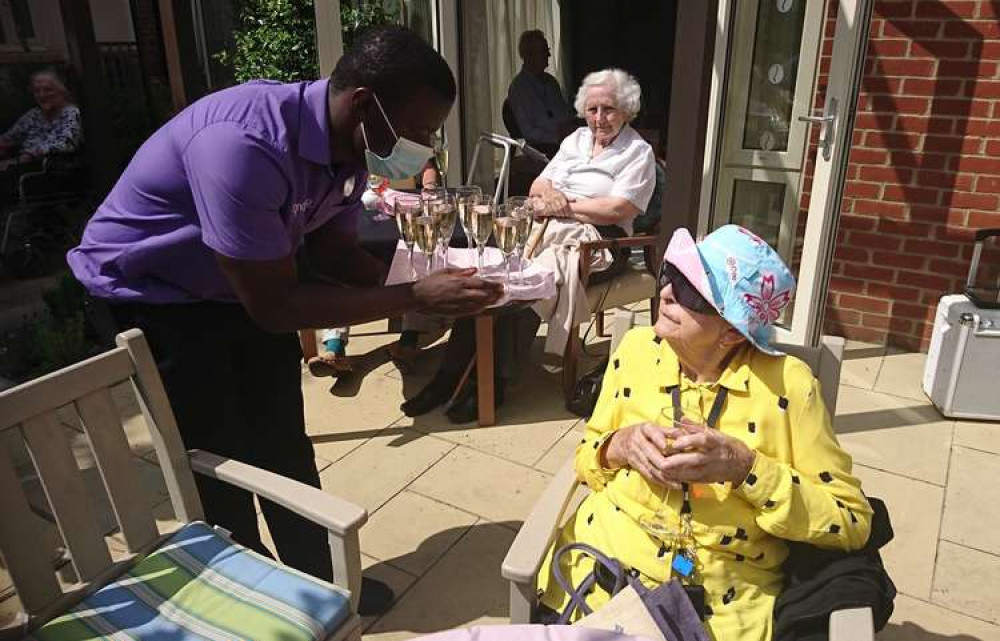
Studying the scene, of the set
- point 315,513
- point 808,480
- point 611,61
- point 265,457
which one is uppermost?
point 611,61

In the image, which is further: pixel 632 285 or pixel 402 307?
pixel 632 285

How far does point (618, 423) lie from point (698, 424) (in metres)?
0.25

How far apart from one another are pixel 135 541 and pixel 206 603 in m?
0.29

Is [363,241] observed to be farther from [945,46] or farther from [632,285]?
[945,46]

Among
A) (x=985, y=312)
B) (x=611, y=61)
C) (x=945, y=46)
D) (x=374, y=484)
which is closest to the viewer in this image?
(x=374, y=484)

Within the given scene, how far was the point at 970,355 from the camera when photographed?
329 centimetres

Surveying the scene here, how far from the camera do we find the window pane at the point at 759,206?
3.95 metres

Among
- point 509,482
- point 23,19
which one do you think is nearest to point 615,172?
point 509,482

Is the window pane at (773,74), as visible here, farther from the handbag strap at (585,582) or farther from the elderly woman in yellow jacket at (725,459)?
the handbag strap at (585,582)

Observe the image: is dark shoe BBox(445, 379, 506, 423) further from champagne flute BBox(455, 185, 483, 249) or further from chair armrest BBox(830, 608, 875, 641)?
chair armrest BBox(830, 608, 875, 641)

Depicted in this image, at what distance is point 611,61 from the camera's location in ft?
28.5

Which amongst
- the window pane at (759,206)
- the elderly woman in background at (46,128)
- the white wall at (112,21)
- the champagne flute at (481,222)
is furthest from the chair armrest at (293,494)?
the white wall at (112,21)

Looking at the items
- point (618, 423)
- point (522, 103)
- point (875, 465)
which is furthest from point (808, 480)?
point (522, 103)

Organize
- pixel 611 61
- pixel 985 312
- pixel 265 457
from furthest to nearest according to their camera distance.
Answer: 1. pixel 611 61
2. pixel 985 312
3. pixel 265 457
